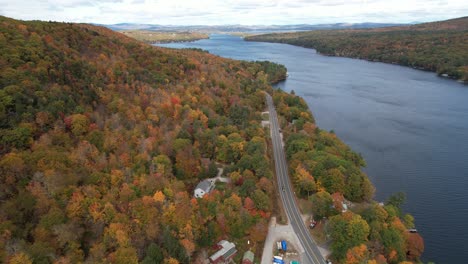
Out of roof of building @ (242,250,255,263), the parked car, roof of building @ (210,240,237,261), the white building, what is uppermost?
the white building

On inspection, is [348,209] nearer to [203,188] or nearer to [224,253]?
[224,253]

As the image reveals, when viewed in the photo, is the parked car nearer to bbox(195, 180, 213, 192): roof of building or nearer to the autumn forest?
the autumn forest

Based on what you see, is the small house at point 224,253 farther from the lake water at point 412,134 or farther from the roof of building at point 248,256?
the lake water at point 412,134

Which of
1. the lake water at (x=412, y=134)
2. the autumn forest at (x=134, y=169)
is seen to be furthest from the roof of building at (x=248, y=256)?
the lake water at (x=412, y=134)

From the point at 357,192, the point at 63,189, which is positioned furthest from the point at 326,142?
the point at 63,189

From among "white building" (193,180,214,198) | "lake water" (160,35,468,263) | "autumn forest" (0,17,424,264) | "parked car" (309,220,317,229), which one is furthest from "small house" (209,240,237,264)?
"lake water" (160,35,468,263)

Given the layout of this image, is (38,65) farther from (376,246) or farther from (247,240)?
(376,246)

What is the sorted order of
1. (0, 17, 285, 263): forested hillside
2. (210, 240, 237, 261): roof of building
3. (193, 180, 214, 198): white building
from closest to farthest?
(0, 17, 285, 263): forested hillside → (210, 240, 237, 261): roof of building → (193, 180, 214, 198): white building
